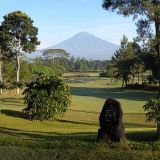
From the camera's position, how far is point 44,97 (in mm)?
28734

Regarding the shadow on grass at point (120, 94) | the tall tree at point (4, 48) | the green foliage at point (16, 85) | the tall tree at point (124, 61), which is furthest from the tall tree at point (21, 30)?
the tall tree at point (124, 61)

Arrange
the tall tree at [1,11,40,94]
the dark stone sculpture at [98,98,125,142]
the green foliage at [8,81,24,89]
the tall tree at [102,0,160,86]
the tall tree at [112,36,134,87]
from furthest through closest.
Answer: the tall tree at [112,36,134,87], the tall tree at [1,11,40,94], the green foliage at [8,81,24,89], the tall tree at [102,0,160,86], the dark stone sculpture at [98,98,125,142]

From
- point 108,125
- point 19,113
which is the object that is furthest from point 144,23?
point 108,125

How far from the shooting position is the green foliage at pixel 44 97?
28750mm

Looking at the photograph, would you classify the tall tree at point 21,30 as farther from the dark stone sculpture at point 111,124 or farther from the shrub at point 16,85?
the dark stone sculpture at point 111,124

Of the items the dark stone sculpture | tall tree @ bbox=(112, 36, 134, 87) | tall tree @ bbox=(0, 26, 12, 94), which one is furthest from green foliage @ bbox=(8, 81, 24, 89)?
tall tree @ bbox=(112, 36, 134, 87)

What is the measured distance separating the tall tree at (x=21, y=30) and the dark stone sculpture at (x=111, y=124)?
1960 inches

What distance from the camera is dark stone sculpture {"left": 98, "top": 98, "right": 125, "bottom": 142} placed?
40.5 feet

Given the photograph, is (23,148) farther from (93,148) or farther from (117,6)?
(117,6)

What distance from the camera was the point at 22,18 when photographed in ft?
201

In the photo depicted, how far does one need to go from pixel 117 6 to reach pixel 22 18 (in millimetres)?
37067

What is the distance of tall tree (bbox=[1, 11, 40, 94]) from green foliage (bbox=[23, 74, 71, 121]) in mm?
33298

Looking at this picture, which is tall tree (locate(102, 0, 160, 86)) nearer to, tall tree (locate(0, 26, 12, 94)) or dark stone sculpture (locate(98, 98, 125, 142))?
dark stone sculpture (locate(98, 98, 125, 142))

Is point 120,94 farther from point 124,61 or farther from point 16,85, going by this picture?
point 16,85
